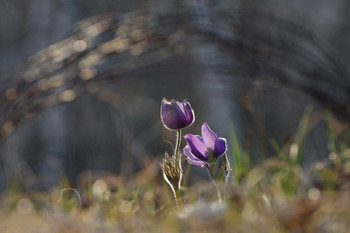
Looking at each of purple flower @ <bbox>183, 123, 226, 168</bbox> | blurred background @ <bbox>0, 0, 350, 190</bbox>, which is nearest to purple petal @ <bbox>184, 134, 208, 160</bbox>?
purple flower @ <bbox>183, 123, 226, 168</bbox>

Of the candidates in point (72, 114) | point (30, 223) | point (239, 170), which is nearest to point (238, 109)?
point (72, 114)

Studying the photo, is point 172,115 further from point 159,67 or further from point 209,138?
point 159,67

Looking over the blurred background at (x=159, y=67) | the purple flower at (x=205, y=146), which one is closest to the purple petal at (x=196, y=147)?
the purple flower at (x=205, y=146)

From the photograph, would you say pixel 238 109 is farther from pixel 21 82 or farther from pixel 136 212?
pixel 136 212

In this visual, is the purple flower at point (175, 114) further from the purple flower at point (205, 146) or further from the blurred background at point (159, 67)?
the blurred background at point (159, 67)

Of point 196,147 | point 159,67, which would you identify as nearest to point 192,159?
point 196,147

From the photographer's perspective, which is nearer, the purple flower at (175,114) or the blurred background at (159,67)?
the purple flower at (175,114)
